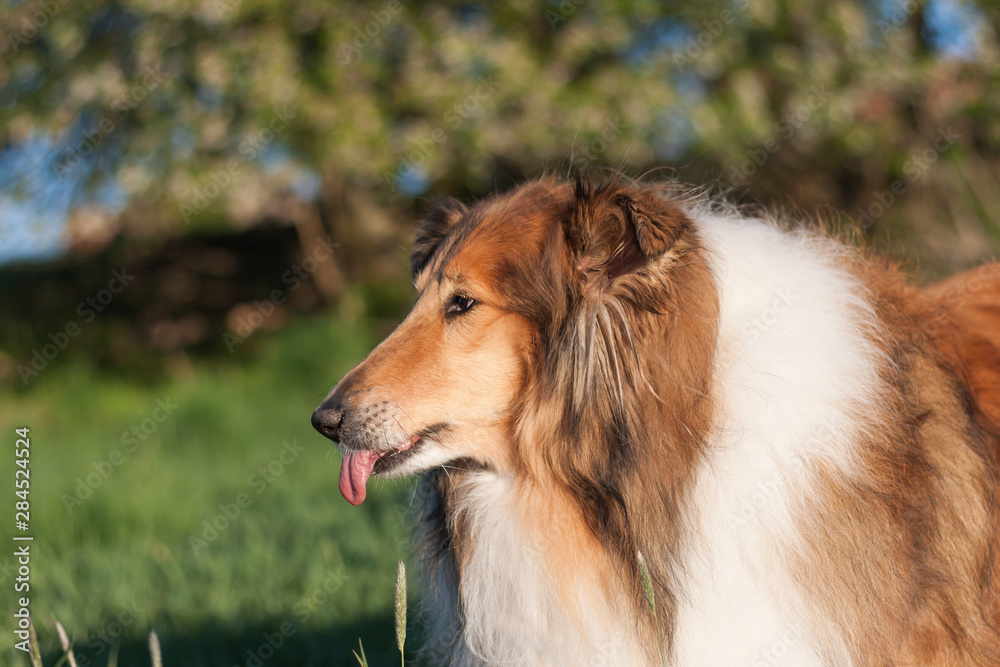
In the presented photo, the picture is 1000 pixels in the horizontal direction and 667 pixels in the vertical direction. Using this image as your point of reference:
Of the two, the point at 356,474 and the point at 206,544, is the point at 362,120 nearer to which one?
the point at 206,544

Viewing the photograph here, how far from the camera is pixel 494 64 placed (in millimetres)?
8578

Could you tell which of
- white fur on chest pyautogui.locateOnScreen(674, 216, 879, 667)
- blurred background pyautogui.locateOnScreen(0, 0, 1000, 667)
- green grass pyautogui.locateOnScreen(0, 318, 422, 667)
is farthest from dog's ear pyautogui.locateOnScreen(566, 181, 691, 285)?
blurred background pyautogui.locateOnScreen(0, 0, 1000, 667)

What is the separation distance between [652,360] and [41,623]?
307 centimetres

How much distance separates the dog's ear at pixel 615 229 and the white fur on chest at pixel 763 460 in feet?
0.90

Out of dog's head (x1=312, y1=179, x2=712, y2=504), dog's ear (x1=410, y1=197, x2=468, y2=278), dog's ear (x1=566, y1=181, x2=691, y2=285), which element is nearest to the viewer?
dog's ear (x1=566, y1=181, x2=691, y2=285)

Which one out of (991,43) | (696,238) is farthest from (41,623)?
(991,43)

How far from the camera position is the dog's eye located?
247 centimetres

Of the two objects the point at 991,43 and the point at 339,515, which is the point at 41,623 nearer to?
the point at 339,515

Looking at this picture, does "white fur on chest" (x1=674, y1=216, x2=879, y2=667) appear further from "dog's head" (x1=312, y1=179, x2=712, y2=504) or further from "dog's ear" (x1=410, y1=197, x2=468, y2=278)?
"dog's ear" (x1=410, y1=197, x2=468, y2=278)

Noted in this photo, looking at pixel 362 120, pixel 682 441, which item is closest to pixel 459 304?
pixel 682 441

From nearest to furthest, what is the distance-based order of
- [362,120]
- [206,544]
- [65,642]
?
[65,642] < [206,544] < [362,120]

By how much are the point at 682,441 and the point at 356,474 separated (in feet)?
3.21

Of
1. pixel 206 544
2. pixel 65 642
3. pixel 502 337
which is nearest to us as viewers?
pixel 65 642

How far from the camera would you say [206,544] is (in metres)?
4.80
